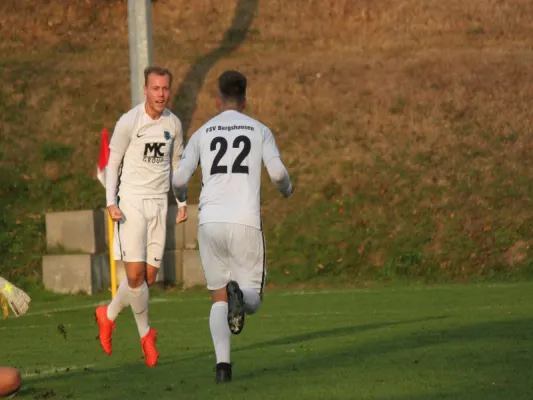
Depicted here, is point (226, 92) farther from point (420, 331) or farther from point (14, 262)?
point (14, 262)

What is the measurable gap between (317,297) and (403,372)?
10121mm

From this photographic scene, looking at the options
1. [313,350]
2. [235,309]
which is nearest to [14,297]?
[235,309]

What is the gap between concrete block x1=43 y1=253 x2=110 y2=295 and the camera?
23016 millimetres

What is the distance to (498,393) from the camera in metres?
9.54

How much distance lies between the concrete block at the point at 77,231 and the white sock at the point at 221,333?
13021mm

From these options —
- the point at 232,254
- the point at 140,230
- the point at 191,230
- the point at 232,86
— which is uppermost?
the point at 232,86

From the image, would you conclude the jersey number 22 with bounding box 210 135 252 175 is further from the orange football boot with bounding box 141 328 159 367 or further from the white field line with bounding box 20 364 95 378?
the white field line with bounding box 20 364 95 378

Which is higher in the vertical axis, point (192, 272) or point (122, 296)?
point (122, 296)

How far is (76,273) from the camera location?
23.1 meters

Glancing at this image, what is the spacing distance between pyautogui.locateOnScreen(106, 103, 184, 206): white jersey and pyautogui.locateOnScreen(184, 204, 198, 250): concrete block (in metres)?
10.6

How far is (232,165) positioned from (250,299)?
0.92 metres

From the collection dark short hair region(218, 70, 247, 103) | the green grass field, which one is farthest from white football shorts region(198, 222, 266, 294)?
dark short hair region(218, 70, 247, 103)

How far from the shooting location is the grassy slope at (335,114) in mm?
24281

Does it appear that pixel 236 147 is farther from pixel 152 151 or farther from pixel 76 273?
pixel 76 273
